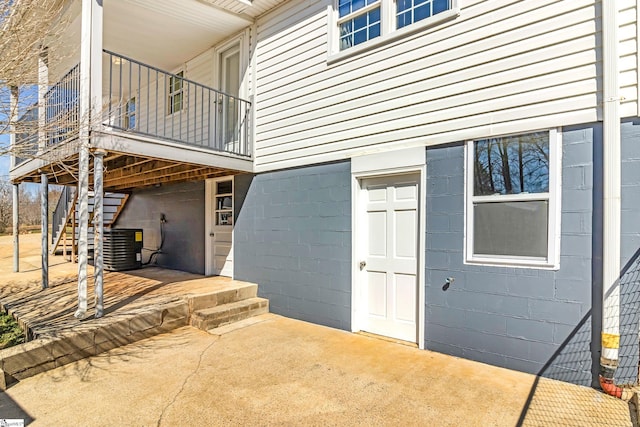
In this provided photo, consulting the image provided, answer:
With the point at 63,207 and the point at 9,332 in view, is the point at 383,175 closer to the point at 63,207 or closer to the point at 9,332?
the point at 9,332

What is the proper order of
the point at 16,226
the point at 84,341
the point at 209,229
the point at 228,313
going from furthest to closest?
the point at 16,226 → the point at 209,229 → the point at 228,313 → the point at 84,341

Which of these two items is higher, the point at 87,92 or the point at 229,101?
the point at 229,101

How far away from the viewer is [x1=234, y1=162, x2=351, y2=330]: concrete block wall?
5.08 metres

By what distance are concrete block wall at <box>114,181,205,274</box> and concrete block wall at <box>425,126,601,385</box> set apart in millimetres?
5103

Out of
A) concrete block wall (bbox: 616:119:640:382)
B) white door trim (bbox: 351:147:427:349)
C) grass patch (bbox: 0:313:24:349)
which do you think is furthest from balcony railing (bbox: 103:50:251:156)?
concrete block wall (bbox: 616:119:640:382)

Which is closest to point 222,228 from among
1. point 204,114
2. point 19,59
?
point 204,114

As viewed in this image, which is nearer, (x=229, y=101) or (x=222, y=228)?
(x=229, y=101)

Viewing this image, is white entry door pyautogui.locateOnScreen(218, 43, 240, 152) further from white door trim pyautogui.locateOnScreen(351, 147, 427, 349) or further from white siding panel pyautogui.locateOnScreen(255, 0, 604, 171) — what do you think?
white door trim pyautogui.locateOnScreen(351, 147, 427, 349)

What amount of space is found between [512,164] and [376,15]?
2795 mm

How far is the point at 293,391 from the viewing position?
3.25 meters

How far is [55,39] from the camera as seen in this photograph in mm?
5105

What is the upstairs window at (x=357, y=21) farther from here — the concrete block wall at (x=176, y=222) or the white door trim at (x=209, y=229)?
the concrete block wall at (x=176, y=222)

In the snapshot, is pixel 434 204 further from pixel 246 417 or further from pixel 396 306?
pixel 246 417

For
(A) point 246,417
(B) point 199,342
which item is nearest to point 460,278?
(A) point 246,417
